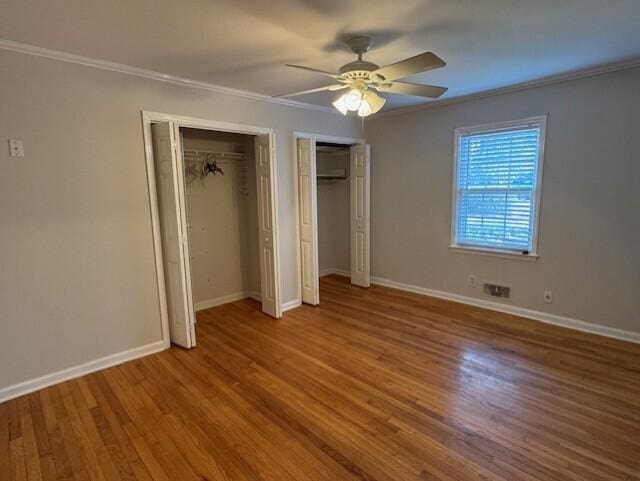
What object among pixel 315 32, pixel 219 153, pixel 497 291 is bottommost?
pixel 497 291

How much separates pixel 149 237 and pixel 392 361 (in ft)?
8.17

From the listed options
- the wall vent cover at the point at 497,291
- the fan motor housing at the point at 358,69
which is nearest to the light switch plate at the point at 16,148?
the fan motor housing at the point at 358,69

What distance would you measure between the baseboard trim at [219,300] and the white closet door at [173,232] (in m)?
0.99

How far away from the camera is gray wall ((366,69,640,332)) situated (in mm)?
3209

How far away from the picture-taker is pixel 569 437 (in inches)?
82.2

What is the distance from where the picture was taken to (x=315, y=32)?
2303 mm

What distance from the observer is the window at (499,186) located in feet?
12.2

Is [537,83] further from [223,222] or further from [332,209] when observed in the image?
[223,222]

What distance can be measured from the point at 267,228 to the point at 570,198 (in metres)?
3.23

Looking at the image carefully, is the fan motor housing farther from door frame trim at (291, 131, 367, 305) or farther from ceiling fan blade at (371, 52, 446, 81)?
door frame trim at (291, 131, 367, 305)

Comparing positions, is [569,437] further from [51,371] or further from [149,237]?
[51,371]

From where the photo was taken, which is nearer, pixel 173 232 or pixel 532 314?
pixel 173 232

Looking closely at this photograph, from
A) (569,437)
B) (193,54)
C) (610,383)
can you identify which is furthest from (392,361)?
(193,54)

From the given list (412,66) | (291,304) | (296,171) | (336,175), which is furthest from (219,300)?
(412,66)
